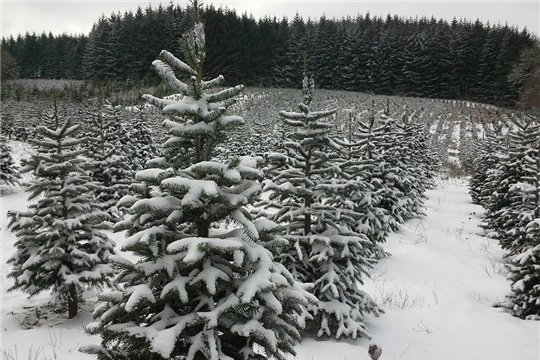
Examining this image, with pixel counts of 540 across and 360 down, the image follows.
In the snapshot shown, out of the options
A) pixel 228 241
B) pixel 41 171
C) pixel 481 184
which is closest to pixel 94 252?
pixel 41 171

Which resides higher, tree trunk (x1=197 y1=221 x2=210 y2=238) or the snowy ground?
tree trunk (x1=197 y1=221 x2=210 y2=238)

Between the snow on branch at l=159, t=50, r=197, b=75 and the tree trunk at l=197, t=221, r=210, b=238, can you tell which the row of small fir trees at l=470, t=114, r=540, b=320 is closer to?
the tree trunk at l=197, t=221, r=210, b=238

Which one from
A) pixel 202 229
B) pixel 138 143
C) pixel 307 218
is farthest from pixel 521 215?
pixel 138 143

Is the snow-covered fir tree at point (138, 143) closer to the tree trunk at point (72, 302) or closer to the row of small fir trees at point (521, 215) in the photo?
the tree trunk at point (72, 302)

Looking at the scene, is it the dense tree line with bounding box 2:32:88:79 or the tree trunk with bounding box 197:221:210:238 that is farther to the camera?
the dense tree line with bounding box 2:32:88:79

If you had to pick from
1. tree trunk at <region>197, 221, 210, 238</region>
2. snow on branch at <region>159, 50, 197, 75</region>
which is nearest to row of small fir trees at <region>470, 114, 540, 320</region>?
tree trunk at <region>197, 221, 210, 238</region>

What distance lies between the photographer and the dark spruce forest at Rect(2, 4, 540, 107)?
226 ft

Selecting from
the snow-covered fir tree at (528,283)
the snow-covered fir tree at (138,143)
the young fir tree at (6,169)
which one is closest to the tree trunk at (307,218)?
the snow-covered fir tree at (528,283)

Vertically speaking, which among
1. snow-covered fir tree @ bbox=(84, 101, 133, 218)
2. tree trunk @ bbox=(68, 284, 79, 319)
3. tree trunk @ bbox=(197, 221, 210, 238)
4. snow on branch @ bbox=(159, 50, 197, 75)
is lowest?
tree trunk @ bbox=(68, 284, 79, 319)

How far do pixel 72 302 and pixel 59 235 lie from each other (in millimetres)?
1326

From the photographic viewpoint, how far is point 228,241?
3492mm

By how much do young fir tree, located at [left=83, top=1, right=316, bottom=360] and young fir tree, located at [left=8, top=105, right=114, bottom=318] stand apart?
3.48m

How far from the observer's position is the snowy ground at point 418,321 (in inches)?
247

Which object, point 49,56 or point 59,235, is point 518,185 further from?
point 49,56
